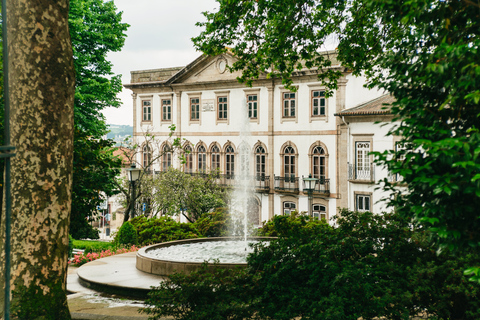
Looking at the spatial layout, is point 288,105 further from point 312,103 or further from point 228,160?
point 228,160

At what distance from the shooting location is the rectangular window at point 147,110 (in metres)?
37.3

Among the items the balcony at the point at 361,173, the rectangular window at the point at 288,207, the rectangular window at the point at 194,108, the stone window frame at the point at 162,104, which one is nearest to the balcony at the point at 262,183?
the rectangular window at the point at 288,207

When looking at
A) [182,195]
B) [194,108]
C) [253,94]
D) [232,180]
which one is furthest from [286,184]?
[194,108]

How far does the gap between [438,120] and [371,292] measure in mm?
2829

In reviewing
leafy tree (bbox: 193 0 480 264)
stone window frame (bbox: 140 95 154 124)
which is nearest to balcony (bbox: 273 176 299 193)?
stone window frame (bbox: 140 95 154 124)

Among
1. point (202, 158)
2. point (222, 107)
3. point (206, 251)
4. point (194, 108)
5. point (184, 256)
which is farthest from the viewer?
point (194, 108)

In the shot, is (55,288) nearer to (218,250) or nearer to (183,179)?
(218,250)

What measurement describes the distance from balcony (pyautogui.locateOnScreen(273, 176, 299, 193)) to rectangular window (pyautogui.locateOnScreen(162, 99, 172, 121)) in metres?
10.7

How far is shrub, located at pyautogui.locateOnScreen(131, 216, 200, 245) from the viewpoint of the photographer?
15.5 m

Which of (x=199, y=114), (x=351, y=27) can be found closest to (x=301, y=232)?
(x=351, y=27)

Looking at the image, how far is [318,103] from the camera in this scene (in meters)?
29.7

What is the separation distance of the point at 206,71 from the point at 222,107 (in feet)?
9.93

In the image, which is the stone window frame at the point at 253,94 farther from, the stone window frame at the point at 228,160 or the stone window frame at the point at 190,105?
the stone window frame at the point at 190,105

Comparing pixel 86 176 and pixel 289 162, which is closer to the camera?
pixel 86 176
